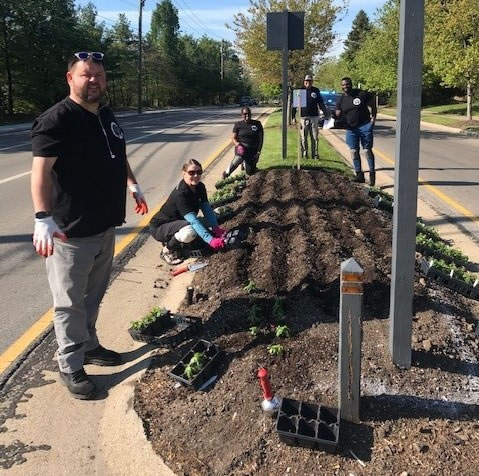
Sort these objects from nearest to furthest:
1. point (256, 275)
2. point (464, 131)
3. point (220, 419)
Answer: point (220, 419)
point (256, 275)
point (464, 131)

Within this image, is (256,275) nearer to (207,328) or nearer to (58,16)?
(207,328)

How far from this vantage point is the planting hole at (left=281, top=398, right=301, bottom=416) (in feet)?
8.94

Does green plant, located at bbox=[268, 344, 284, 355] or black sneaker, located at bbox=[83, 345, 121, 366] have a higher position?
green plant, located at bbox=[268, 344, 284, 355]

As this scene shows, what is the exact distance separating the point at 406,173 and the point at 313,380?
130 centimetres

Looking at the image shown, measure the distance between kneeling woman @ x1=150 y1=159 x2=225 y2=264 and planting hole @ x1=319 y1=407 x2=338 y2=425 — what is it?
2.56m

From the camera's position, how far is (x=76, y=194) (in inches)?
123

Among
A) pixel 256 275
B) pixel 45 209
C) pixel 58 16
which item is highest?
pixel 58 16

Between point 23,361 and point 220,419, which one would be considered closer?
point 220,419

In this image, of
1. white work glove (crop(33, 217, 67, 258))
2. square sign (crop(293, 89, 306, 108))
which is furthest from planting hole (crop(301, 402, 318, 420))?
square sign (crop(293, 89, 306, 108))

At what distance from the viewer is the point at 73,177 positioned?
309 centimetres

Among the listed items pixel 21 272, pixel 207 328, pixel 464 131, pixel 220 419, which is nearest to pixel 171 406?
pixel 220 419

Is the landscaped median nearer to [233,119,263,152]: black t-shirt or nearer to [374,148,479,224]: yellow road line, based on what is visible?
[374,148,479,224]: yellow road line

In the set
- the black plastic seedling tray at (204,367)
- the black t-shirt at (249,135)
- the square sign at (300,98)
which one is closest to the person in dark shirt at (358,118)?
the square sign at (300,98)

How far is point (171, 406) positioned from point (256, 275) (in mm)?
1756
